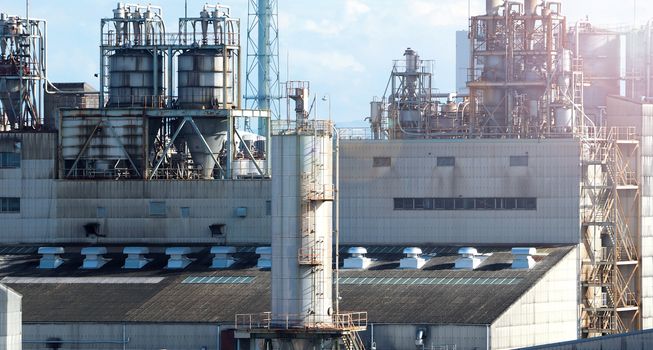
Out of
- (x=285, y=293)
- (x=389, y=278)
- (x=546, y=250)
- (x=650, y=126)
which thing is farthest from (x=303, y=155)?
(x=650, y=126)

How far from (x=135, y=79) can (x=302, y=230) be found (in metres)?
34.2

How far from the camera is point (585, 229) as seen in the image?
120 meters

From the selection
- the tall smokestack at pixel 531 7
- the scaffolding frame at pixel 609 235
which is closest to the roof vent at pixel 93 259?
the scaffolding frame at pixel 609 235

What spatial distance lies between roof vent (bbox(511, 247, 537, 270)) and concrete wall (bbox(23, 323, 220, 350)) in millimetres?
16882

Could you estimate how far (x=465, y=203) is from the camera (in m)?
120

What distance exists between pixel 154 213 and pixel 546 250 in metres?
23.0

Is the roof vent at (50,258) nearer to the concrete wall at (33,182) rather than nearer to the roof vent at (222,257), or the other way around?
the concrete wall at (33,182)

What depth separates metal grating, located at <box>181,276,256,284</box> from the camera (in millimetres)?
113125

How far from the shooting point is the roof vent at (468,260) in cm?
11212

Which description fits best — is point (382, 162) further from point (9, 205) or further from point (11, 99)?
point (11, 99)

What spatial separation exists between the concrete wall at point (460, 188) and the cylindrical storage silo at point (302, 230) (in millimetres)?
24682

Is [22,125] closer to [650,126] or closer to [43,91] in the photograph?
[43,91]

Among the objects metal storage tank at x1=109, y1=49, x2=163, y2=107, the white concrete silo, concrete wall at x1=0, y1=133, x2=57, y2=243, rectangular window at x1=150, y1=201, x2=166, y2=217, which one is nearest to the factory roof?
rectangular window at x1=150, y1=201, x2=166, y2=217

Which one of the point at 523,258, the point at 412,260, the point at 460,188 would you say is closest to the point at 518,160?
the point at 460,188
